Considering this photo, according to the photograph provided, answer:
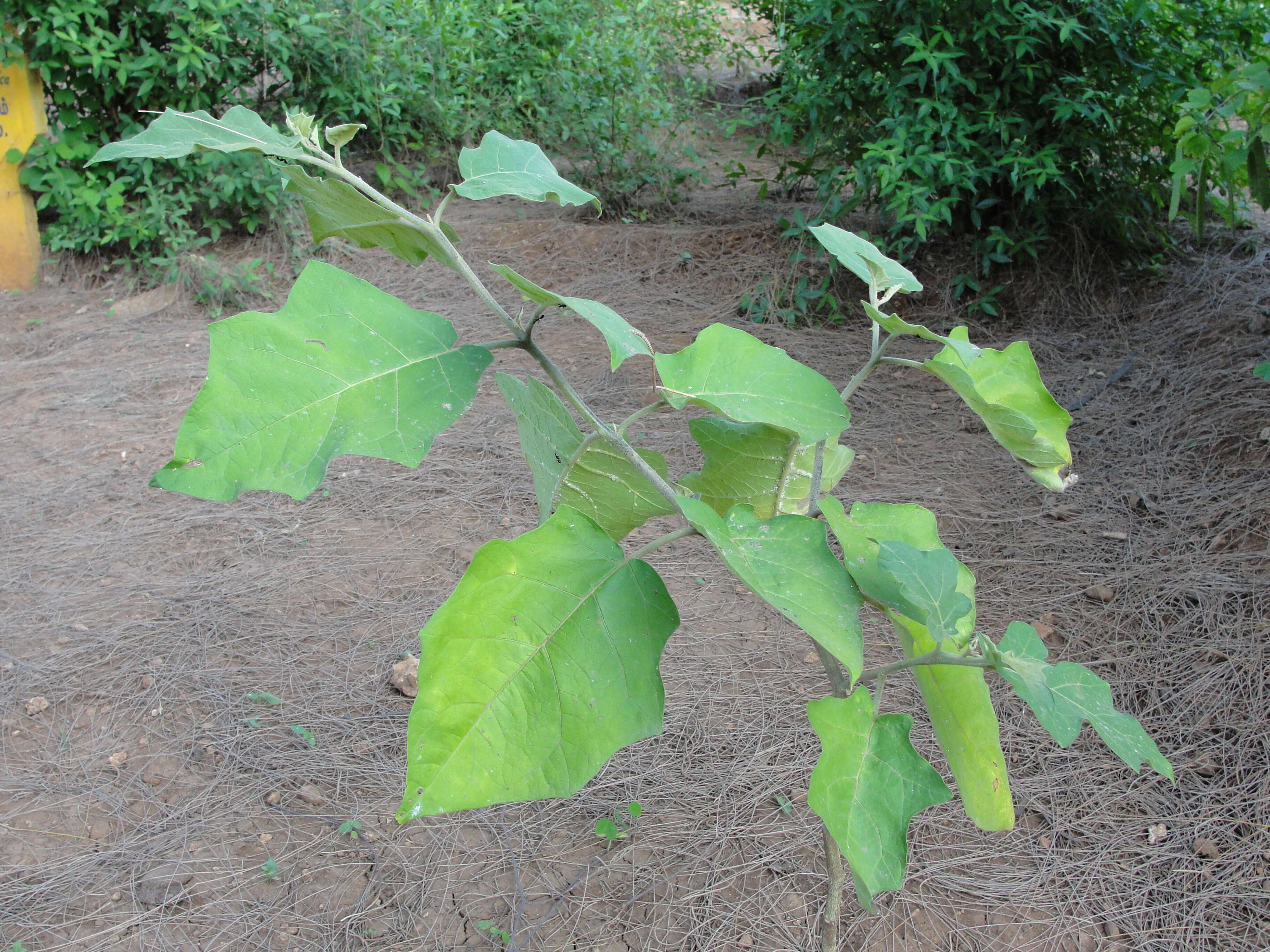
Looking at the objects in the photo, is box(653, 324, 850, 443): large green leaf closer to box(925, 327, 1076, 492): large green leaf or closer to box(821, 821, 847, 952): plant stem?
box(925, 327, 1076, 492): large green leaf

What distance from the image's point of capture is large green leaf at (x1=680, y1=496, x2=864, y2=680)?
A: 64 centimetres

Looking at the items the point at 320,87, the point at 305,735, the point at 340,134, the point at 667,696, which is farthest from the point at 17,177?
the point at 340,134

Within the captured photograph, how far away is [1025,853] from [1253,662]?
2.63 ft

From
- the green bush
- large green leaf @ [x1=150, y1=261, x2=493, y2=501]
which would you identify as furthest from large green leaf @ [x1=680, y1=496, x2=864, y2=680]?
the green bush

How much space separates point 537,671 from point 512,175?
0.48 metres

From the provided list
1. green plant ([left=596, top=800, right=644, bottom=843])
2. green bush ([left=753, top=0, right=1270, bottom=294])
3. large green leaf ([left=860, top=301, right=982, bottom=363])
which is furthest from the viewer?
green bush ([left=753, top=0, right=1270, bottom=294])

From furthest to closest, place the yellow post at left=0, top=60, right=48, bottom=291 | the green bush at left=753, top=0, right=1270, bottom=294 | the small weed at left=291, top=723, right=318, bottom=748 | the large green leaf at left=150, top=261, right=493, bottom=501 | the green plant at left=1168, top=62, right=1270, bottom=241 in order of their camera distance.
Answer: the yellow post at left=0, top=60, right=48, bottom=291 < the green bush at left=753, top=0, right=1270, bottom=294 < the green plant at left=1168, top=62, right=1270, bottom=241 < the small weed at left=291, top=723, right=318, bottom=748 < the large green leaf at left=150, top=261, right=493, bottom=501

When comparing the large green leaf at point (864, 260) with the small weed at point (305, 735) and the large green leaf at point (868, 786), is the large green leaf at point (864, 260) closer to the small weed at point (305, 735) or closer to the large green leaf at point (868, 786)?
the large green leaf at point (868, 786)

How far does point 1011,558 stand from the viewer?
250 centimetres

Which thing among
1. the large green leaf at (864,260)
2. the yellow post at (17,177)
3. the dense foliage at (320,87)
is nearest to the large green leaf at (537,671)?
the large green leaf at (864,260)

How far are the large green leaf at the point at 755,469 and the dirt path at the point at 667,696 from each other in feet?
3.29

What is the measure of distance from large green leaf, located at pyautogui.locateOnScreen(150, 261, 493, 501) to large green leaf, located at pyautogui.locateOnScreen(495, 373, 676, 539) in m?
0.09

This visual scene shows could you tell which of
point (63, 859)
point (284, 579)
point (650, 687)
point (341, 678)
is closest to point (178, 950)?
point (63, 859)

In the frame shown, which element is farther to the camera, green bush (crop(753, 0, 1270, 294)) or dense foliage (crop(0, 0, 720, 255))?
dense foliage (crop(0, 0, 720, 255))
